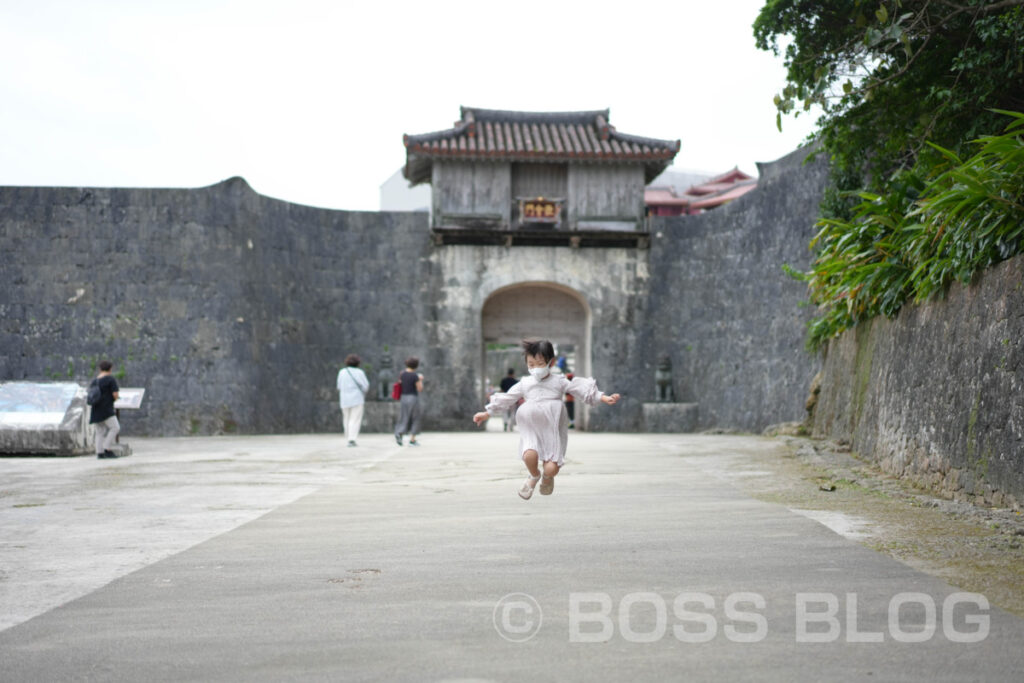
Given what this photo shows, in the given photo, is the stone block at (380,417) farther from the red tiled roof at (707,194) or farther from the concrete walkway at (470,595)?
the red tiled roof at (707,194)

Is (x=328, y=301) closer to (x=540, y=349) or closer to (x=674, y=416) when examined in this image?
(x=674, y=416)

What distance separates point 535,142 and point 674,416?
285 inches

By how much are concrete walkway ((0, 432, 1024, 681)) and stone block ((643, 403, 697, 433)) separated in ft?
50.4

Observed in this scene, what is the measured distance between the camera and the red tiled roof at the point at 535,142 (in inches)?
870

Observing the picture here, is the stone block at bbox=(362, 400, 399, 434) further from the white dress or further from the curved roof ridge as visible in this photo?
the white dress

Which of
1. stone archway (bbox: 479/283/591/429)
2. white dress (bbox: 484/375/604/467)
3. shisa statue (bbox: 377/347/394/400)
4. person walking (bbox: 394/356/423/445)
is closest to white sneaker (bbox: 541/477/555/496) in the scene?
white dress (bbox: 484/375/604/467)

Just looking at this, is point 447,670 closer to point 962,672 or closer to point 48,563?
point 962,672

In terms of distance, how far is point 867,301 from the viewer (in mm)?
10664

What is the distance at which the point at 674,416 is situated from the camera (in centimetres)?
2286

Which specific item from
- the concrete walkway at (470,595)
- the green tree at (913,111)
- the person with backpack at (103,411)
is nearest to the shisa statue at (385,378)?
the person with backpack at (103,411)

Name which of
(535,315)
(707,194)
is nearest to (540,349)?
(535,315)

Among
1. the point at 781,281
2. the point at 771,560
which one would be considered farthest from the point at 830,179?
the point at 771,560

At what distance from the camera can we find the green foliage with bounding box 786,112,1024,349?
693 centimetres

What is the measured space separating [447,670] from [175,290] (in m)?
18.1
